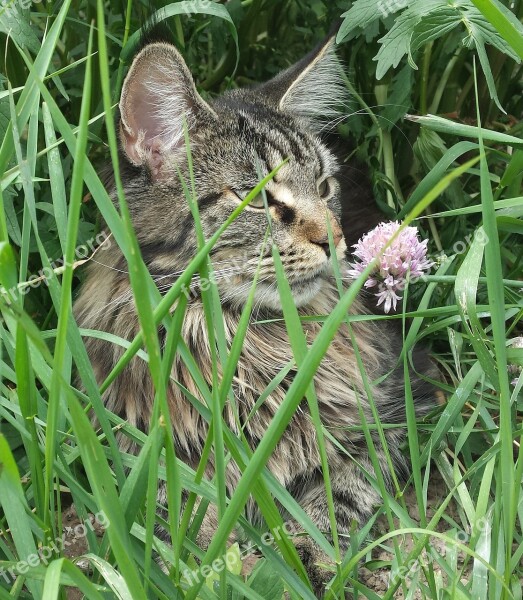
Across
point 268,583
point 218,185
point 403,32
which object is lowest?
point 268,583

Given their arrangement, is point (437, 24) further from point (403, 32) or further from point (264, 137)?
point (264, 137)

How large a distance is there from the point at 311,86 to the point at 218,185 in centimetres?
52

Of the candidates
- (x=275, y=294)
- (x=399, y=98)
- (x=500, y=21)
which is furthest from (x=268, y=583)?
(x=399, y=98)

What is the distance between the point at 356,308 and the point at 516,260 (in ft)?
1.74

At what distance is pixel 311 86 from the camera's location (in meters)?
2.38

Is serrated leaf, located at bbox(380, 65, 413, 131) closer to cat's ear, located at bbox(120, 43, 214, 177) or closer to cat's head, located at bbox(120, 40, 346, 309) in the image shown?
cat's head, located at bbox(120, 40, 346, 309)

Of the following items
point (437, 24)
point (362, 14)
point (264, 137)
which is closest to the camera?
point (437, 24)

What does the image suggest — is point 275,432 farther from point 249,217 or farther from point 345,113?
point 345,113

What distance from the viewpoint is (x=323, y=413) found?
2.18 meters

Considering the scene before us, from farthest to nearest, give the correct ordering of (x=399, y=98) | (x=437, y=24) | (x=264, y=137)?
(x=399, y=98), (x=264, y=137), (x=437, y=24)

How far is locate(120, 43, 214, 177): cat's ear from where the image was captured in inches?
76.2

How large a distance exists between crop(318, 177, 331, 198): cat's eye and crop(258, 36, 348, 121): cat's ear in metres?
0.22

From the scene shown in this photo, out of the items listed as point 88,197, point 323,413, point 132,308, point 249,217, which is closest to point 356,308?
point 323,413

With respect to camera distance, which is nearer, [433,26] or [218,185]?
[433,26]
